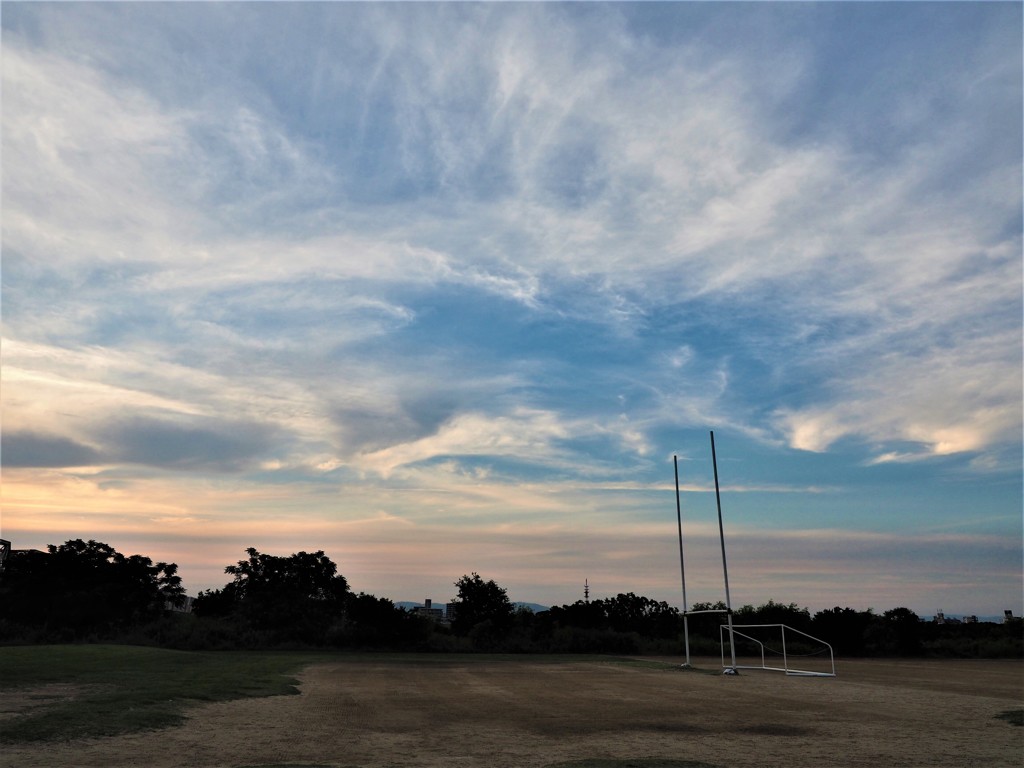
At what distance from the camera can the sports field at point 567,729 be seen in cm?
1044

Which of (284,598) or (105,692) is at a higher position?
(284,598)

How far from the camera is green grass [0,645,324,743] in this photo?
12.2m

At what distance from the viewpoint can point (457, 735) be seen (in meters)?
12.7

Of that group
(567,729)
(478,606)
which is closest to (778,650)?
(478,606)

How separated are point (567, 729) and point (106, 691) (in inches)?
414

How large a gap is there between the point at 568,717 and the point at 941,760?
6817mm

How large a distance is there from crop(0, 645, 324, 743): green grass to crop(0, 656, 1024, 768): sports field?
41cm

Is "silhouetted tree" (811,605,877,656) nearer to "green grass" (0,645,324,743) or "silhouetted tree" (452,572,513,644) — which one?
"silhouetted tree" (452,572,513,644)

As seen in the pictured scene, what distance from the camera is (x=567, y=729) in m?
13.7

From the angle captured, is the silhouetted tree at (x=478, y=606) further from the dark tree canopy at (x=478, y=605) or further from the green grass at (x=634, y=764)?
the green grass at (x=634, y=764)

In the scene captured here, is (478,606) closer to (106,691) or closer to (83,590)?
(83,590)

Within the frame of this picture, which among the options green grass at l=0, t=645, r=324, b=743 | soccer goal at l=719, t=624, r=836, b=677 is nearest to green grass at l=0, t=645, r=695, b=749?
green grass at l=0, t=645, r=324, b=743

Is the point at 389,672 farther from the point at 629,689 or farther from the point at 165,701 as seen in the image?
the point at 165,701

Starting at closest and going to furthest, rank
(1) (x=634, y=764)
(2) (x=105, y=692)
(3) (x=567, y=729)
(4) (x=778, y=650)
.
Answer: (1) (x=634, y=764), (3) (x=567, y=729), (2) (x=105, y=692), (4) (x=778, y=650)
